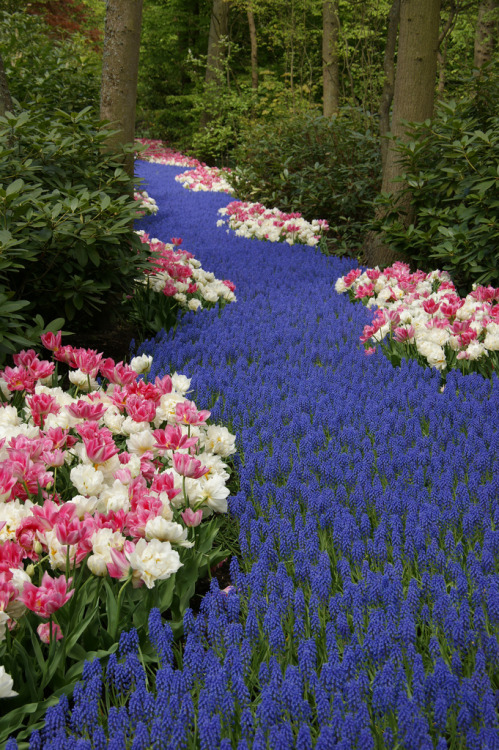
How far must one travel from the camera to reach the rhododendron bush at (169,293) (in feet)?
15.5

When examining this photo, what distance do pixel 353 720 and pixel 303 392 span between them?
216 centimetres

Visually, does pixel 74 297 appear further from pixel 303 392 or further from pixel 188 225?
pixel 188 225

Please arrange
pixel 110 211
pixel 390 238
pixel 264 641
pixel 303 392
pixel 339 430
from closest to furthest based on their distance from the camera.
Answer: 1. pixel 264 641
2. pixel 339 430
3. pixel 303 392
4. pixel 110 211
5. pixel 390 238

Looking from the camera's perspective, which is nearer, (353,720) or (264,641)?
(353,720)

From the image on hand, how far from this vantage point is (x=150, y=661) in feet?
5.83

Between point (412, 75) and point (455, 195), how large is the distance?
1.64m

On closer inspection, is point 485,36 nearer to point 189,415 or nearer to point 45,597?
point 189,415

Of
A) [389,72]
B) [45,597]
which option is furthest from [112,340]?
[389,72]

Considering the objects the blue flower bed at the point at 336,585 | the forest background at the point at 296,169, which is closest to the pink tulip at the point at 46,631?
the blue flower bed at the point at 336,585

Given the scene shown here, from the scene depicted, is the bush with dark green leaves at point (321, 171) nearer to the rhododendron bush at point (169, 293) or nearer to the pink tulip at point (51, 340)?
the rhododendron bush at point (169, 293)

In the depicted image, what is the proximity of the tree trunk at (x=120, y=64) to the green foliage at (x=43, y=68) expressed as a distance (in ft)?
9.09

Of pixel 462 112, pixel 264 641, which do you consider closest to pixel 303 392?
pixel 264 641

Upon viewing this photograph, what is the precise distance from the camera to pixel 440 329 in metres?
3.95

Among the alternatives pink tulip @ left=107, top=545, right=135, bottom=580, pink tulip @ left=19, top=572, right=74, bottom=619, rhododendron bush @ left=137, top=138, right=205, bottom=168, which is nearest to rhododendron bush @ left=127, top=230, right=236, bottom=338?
pink tulip @ left=107, top=545, right=135, bottom=580
